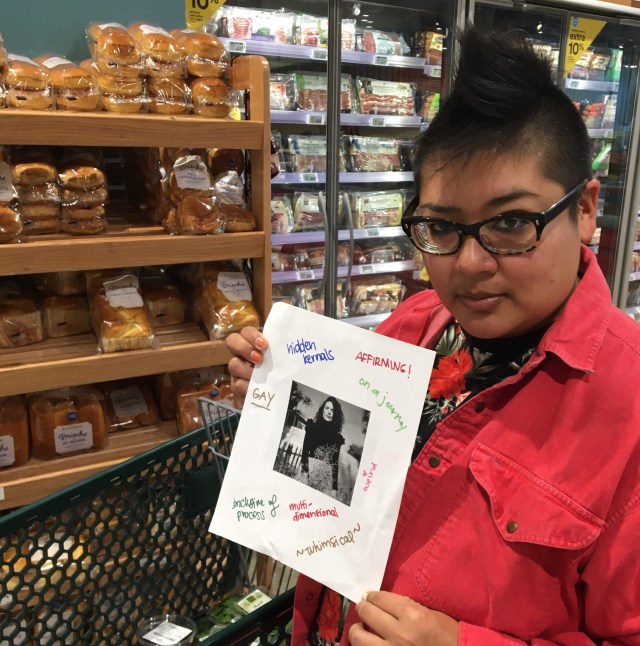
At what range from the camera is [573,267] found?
2.46 feet

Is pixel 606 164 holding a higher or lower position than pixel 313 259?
higher

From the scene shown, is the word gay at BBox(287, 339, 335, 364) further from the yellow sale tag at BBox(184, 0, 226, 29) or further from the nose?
the yellow sale tag at BBox(184, 0, 226, 29)

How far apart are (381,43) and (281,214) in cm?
103

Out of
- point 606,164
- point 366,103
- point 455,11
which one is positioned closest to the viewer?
point 455,11

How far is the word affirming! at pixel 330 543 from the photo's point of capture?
31.4 inches

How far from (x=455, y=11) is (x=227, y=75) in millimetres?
1673

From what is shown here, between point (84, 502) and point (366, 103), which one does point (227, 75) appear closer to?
point (84, 502)

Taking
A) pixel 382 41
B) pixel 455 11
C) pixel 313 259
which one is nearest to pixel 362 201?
pixel 313 259

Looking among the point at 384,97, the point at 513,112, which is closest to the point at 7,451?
the point at 513,112

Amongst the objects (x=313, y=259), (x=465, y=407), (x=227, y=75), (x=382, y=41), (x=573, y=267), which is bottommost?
Answer: (x=313, y=259)

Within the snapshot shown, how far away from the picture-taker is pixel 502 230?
2.30ft

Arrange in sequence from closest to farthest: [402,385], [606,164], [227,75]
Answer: [402,385] → [227,75] → [606,164]

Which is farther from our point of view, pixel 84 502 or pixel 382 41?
pixel 382 41

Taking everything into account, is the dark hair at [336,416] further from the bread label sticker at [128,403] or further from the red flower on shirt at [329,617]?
the bread label sticker at [128,403]
